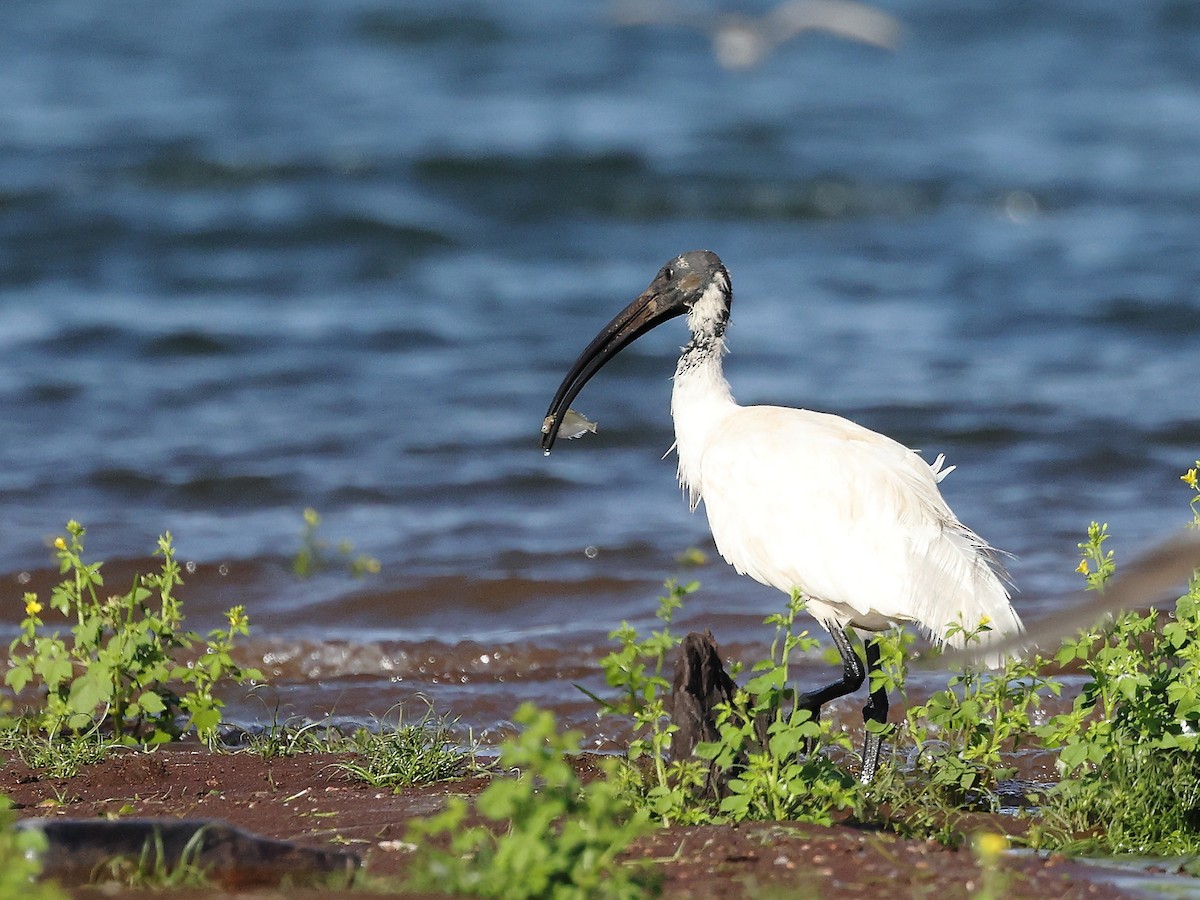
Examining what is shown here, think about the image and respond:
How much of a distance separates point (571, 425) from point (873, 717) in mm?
1846

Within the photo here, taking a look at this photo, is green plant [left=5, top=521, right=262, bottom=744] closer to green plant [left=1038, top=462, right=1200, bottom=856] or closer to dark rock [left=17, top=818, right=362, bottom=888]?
dark rock [left=17, top=818, right=362, bottom=888]

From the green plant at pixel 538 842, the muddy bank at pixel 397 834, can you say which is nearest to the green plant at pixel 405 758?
the muddy bank at pixel 397 834

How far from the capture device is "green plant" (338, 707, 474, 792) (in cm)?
494

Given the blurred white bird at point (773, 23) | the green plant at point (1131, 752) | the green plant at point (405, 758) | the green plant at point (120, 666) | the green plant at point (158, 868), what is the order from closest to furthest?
the green plant at point (158, 868)
the green plant at point (1131, 752)
the green plant at point (405, 758)
the green plant at point (120, 666)
the blurred white bird at point (773, 23)

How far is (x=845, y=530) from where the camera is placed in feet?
18.0

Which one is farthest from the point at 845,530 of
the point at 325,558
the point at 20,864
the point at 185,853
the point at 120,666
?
the point at 325,558

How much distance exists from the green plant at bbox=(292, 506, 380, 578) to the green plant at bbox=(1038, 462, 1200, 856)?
454 cm

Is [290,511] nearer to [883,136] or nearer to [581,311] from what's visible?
[581,311]

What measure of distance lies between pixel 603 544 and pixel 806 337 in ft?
17.6

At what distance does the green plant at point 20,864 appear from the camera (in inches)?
117

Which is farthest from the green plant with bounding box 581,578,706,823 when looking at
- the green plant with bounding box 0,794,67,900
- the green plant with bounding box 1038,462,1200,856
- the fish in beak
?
the fish in beak

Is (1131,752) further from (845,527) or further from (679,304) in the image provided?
(679,304)

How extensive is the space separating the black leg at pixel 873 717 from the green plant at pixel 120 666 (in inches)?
75.0

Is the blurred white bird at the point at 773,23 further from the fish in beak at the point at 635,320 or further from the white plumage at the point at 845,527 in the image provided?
the white plumage at the point at 845,527
